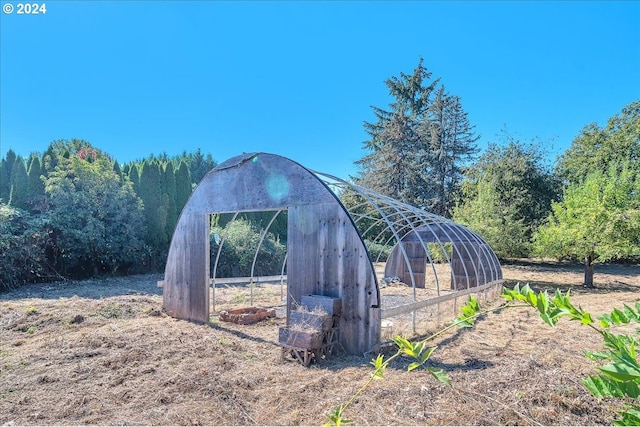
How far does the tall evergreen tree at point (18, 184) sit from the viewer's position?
14023mm

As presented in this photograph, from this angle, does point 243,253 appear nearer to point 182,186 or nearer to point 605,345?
point 182,186

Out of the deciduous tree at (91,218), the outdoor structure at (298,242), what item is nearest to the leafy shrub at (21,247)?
the deciduous tree at (91,218)

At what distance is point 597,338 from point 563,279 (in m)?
10.0

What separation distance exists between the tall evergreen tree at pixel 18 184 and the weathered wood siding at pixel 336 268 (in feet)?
43.5

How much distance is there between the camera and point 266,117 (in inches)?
615

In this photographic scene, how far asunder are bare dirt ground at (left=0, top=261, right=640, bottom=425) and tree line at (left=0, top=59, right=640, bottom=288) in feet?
19.3

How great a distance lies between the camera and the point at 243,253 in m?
15.7

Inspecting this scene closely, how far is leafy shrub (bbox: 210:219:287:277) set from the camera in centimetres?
1567

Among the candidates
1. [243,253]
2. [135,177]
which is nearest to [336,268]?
[243,253]

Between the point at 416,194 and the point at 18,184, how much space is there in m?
19.8

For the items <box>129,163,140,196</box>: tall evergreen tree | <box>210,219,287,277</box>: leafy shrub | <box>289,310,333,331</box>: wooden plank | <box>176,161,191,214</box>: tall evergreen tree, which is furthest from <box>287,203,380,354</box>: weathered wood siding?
<box>176,161,191,214</box>: tall evergreen tree

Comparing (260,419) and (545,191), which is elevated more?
(545,191)

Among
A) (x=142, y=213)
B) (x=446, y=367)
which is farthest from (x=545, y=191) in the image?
(x=142, y=213)

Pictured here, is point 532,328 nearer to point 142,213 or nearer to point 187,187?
point 142,213
